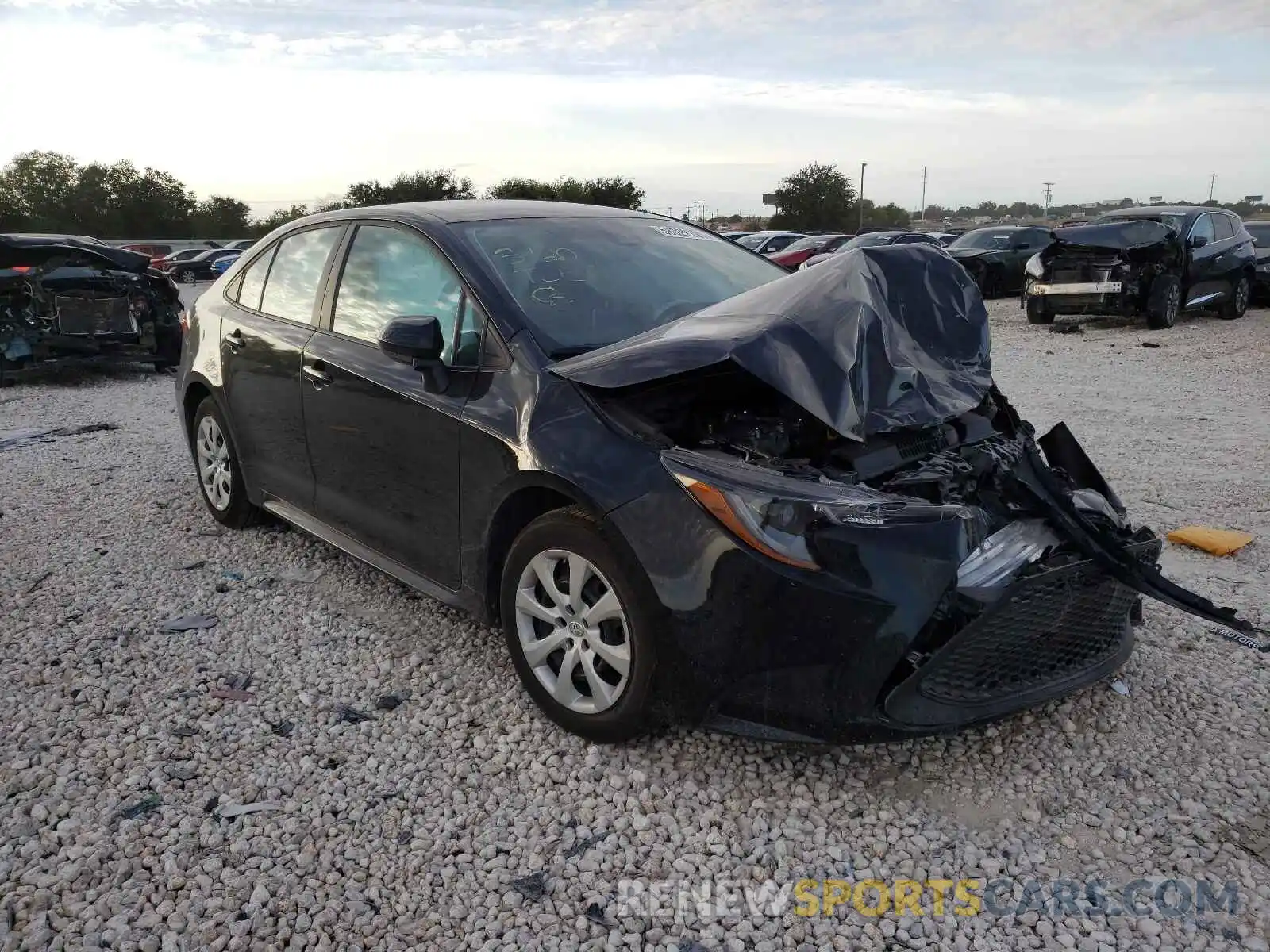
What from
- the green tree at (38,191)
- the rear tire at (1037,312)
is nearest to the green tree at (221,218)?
the green tree at (38,191)

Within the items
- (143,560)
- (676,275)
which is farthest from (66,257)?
(676,275)

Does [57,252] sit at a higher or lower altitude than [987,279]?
higher

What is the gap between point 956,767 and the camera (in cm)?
288

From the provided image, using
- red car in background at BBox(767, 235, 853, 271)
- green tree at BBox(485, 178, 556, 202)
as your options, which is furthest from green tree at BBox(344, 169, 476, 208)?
red car in background at BBox(767, 235, 853, 271)

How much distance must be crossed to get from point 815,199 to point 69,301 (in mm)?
56177

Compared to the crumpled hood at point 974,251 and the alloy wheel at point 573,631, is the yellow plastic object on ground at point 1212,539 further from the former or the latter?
the crumpled hood at point 974,251

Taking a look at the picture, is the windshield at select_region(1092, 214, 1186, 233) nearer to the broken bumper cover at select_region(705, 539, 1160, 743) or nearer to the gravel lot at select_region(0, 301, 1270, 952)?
the gravel lot at select_region(0, 301, 1270, 952)

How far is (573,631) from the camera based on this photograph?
9.73 feet

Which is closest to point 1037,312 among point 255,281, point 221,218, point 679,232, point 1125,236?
point 1125,236

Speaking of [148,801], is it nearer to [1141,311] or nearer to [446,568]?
[446,568]

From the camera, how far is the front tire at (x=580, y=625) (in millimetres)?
2752

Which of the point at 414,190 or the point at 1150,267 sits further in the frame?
the point at 414,190

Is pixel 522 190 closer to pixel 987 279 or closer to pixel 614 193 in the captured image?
pixel 614 193

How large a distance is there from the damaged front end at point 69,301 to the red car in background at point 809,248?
11462 millimetres
